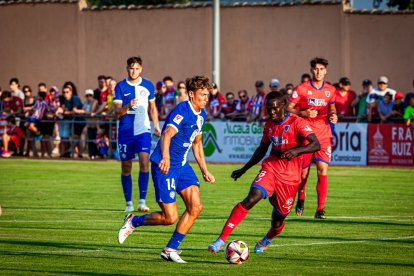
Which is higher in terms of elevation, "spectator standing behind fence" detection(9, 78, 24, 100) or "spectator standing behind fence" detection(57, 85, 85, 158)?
"spectator standing behind fence" detection(9, 78, 24, 100)

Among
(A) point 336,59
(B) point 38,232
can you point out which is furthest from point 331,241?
(A) point 336,59

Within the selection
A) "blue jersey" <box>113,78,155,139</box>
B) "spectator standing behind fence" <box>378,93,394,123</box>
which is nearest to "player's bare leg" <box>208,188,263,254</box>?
"blue jersey" <box>113,78,155,139</box>

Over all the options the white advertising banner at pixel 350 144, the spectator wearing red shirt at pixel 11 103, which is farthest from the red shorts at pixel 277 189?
the spectator wearing red shirt at pixel 11 103

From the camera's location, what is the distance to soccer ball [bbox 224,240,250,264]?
10.8m

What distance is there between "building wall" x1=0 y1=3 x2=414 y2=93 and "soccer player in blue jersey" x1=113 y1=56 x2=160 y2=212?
19.2m

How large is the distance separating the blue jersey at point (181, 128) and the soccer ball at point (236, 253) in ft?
3.94

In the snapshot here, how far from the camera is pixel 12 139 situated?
3344 centimetres

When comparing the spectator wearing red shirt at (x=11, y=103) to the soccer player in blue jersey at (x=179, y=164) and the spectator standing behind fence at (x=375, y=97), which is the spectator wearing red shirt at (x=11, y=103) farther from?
the soccer player in blue jersey at (x=179, y=164)

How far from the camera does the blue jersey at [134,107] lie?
1722 cm

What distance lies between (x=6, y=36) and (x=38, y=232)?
29.3 meters

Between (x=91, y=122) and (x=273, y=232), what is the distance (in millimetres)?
20544

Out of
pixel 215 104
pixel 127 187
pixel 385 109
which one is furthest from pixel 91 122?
pixel 127 187

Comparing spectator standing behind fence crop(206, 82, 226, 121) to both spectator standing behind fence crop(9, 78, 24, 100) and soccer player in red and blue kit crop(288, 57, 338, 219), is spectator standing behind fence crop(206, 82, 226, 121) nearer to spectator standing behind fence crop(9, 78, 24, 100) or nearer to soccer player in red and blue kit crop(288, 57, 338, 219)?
spectator standing behind fence crop(9, 78, 24, 100)

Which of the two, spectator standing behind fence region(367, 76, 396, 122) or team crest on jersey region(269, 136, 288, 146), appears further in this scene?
spectator standing behind fence region(367, 76, 396, 122)
